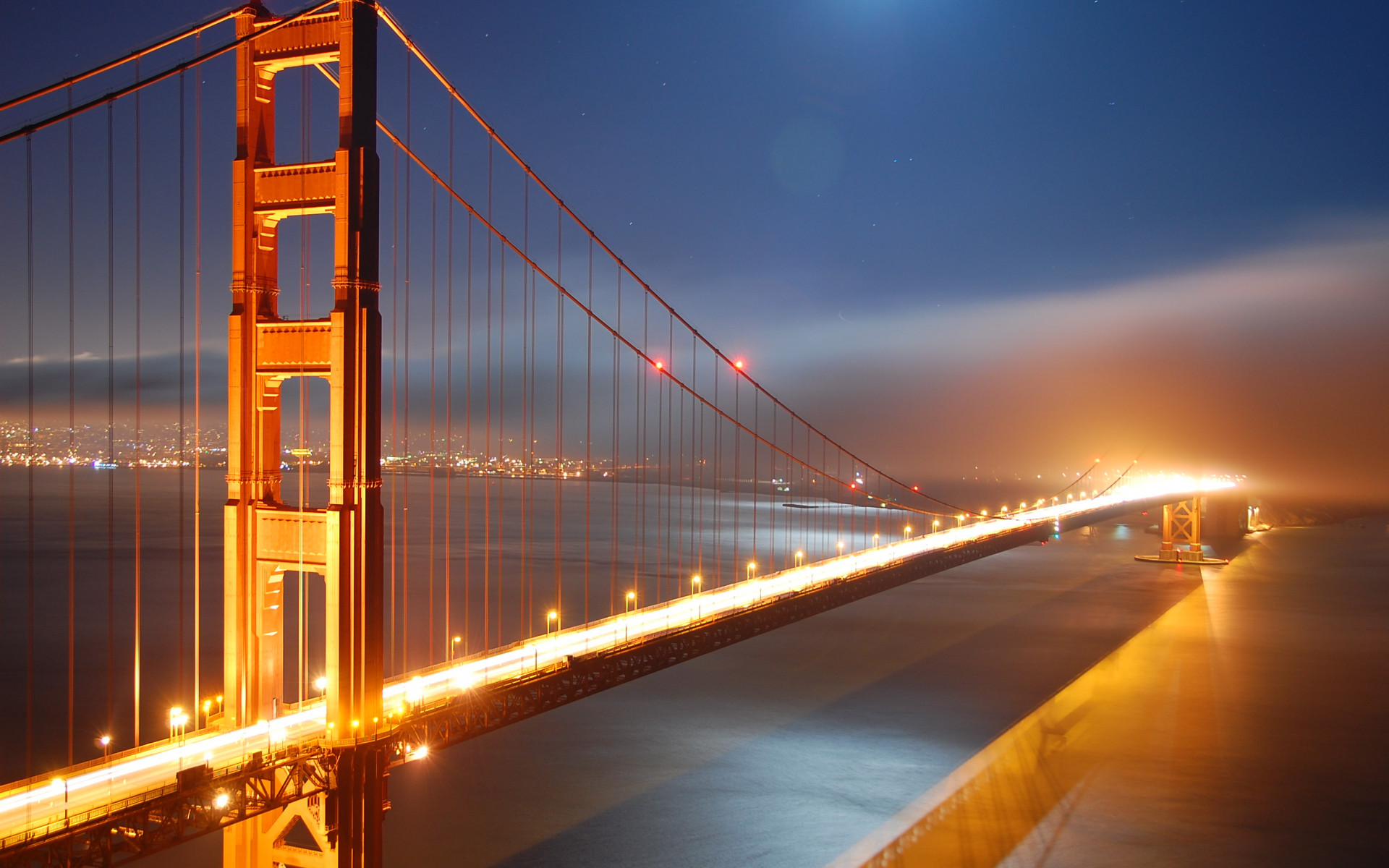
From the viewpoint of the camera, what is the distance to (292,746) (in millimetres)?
12375

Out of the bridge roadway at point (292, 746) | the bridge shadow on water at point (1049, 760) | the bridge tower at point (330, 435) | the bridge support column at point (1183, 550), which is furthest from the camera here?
the bridge support column at point (1183, 550)

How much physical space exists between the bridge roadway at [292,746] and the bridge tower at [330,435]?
0.57 metres

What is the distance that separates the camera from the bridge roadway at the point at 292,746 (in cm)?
1009

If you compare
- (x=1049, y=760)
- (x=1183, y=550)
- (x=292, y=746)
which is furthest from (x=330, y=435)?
(x=1183, y=550)

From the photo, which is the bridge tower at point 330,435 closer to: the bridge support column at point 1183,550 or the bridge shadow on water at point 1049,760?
the bridge shadow on water at point 1049,760

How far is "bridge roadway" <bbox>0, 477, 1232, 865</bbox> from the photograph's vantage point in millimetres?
10094

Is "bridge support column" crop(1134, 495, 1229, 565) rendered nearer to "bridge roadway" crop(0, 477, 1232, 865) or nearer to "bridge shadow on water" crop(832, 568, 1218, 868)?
"bridge shadow on water" crop(832, 568, 1218, 868)

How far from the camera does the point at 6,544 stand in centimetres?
7275

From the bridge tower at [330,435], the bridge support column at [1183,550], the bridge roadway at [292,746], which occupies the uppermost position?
the bridge tower at [330,435]

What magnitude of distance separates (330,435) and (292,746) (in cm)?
418

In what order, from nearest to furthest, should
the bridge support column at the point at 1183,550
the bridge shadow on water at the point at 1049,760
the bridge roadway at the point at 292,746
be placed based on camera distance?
the bridge roadway at the point at 292,746
the bridge shadow on water at the point at 1049,760
the bridge support column at the point at 1183,550

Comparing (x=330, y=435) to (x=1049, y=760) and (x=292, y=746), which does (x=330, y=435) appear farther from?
(x=1049, y=760)

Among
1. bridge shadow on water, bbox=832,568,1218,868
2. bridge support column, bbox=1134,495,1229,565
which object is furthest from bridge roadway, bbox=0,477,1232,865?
bridge support column, bbox=1134,495,1229,565

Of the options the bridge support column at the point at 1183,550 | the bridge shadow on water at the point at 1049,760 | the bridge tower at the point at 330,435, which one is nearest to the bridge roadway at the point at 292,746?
the bridge tower at the point at 330,435
